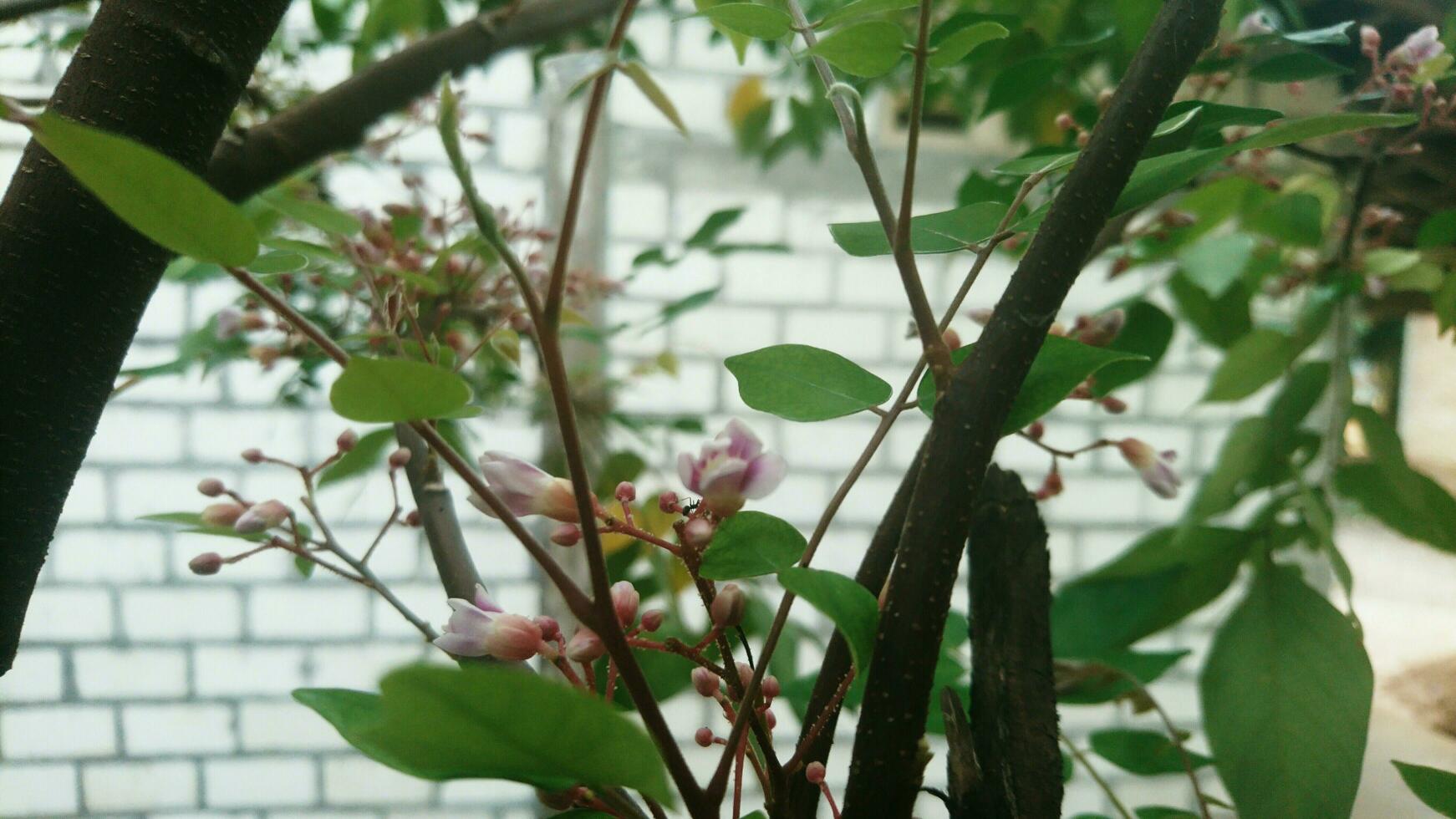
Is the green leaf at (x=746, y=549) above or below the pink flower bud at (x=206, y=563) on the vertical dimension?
→ below

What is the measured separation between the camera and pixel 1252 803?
295 millimetres

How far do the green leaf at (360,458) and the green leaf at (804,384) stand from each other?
251mm

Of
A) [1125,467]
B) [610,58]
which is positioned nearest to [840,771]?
[1125,467]

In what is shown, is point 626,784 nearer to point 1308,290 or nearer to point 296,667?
point 1308,290

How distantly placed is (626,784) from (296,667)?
35.0 inches

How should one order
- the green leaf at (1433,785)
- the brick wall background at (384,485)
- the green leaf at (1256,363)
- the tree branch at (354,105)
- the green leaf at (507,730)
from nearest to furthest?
the green leaf at (507,730)
the green leaf at (1433,785)
the tree branch at (354,105)
the green leaf at (1256,363)
the brick wall background at (384,485)

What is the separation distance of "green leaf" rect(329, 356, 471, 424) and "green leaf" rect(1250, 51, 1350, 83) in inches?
11.3

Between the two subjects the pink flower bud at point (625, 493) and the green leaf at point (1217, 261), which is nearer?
the pink flower bud at point (625, 493)

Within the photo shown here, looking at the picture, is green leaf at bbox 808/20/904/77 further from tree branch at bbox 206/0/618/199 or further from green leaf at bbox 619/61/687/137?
tree branch at bbox 206/0/618/199

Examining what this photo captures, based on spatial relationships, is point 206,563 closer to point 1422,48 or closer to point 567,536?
point 567,536

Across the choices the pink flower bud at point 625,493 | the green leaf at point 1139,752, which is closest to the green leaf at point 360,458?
the pink flower bud at point 625,493

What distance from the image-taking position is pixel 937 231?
20cm

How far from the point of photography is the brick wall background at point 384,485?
0.81 meters

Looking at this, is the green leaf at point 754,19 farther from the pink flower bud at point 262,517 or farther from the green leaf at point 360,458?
the green leaf at point 360,458
